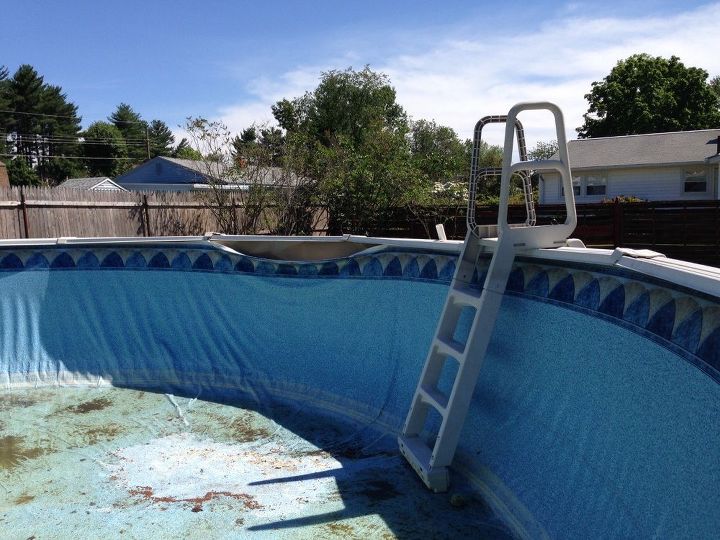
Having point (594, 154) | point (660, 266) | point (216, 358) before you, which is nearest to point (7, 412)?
point (216, 358)

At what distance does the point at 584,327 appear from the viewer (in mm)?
3051

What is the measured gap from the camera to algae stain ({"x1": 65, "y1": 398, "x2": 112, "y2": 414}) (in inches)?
225

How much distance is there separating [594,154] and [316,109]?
2035 centimetres

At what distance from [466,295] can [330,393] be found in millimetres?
2133

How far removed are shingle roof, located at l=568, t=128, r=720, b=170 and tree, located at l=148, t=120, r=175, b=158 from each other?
3217 inches

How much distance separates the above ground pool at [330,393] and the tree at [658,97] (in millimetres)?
41343

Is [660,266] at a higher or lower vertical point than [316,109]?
lower

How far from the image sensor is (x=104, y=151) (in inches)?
3024

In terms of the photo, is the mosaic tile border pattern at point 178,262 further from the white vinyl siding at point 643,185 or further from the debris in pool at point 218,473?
the white vinyl siding at point 643,185

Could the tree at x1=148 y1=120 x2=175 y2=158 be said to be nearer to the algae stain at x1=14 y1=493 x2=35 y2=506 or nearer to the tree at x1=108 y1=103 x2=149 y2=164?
the tree at x1=108 y1=103 x2=149 y2=164

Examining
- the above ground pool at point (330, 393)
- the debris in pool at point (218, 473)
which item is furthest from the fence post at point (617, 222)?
the debris in pool at point (218, 473)

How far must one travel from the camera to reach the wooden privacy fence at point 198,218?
12984mm

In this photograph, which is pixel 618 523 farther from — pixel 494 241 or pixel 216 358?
pixel 216 358

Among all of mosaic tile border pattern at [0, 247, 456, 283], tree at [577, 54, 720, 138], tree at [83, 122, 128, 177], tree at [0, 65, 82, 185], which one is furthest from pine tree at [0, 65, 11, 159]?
mosaic tile border pattern at [0, 247, 456, 283]
